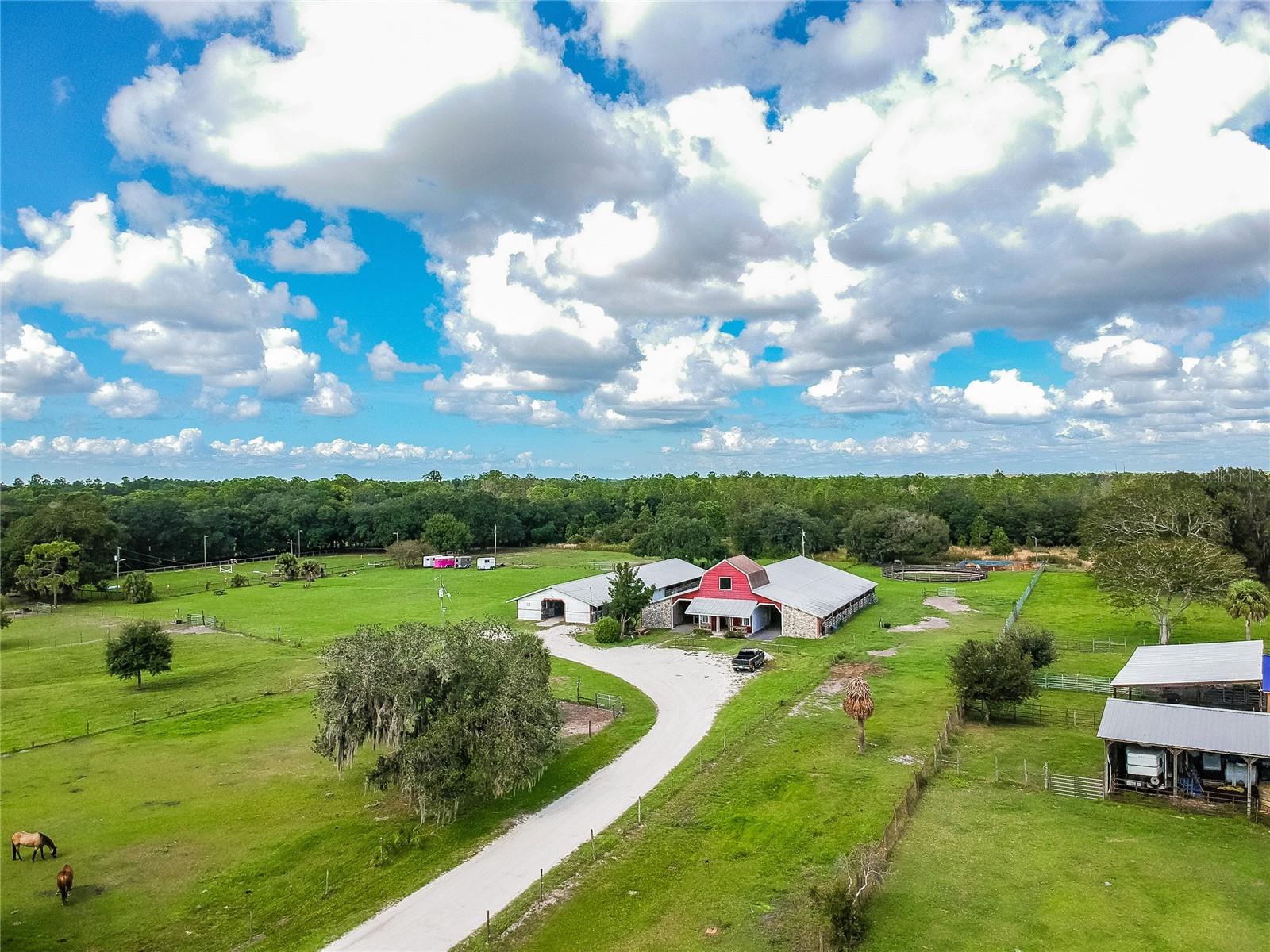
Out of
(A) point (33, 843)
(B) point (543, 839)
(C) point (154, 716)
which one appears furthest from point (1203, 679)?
(C) point (154, 716)

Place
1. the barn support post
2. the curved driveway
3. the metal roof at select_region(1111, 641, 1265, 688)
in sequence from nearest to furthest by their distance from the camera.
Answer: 1. the curved driveway
2. the barn support post
3. the metal roof at select_region(1111, 641, 1265, 688)

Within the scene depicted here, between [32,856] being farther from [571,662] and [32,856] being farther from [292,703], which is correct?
[571,662]

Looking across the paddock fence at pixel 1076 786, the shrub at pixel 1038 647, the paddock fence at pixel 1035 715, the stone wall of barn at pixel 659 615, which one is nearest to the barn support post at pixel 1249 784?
the paddock fence at pixel 1076 786

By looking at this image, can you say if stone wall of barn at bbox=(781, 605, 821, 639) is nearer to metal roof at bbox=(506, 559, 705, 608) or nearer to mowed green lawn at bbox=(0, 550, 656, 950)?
metal roof at bbox=(506, 559, 705, 608)

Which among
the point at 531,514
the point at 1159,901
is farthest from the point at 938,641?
the point at 531,514

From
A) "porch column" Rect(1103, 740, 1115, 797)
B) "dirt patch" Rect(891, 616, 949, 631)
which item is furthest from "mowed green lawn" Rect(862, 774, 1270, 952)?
"dirt patch" Rect(891, 616, 949, 631)

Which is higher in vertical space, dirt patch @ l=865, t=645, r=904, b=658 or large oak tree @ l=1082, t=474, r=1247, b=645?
large oak tree @ l=1082, t=474, r=1247, b=645

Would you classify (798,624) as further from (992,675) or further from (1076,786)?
(1076,786)
